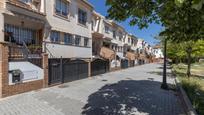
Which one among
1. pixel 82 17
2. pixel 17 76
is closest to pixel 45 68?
pixel 17 76

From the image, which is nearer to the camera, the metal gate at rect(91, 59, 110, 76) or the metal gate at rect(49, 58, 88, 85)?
the metal gate at rect(49, 58, 88, 85)

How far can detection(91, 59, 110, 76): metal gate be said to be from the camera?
20938mm

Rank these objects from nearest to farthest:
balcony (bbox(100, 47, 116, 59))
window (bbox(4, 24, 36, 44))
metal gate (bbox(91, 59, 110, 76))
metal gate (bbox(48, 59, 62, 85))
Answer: metal gate (bbox(48, 59, 62, 85)) → window (bbox(4, 24, 36, 44)) → metal gate (bbox(91, 59, 110, 76)) → balcony (bbox(100, 47, 116, 59))

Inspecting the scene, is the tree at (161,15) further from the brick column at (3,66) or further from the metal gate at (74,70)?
the metal gate at (74,70)

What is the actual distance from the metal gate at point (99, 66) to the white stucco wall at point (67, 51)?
75.0 inches

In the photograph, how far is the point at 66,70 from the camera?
616 inches

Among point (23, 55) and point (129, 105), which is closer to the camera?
point (129, 105)

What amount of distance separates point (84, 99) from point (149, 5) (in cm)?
619

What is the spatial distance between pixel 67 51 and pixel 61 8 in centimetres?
425

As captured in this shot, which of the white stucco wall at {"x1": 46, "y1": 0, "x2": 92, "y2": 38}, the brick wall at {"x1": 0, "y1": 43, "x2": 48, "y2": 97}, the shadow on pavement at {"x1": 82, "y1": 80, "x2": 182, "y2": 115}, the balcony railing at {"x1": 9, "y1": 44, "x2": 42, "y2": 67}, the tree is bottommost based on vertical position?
the shadow on pavement at {"x1": 82, "y1": 80, "x2": 182, "y2": 115}

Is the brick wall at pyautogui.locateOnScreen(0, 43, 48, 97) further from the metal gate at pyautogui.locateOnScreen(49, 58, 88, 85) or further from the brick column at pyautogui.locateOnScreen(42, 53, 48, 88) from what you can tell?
the metal gate at pyautogui.locateOnScreen(49, 58, 88, 85)

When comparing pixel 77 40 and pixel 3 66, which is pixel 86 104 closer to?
pixel 3 66

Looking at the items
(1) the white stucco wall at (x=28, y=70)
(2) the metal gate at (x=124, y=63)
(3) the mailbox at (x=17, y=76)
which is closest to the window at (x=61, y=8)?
(1) the white stucco wall at (x=28, y=70)

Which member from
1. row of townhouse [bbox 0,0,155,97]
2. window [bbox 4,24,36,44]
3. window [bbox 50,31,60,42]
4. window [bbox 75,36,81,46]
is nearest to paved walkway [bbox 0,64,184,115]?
row of townhouse [bbox 0,0,155,97]
